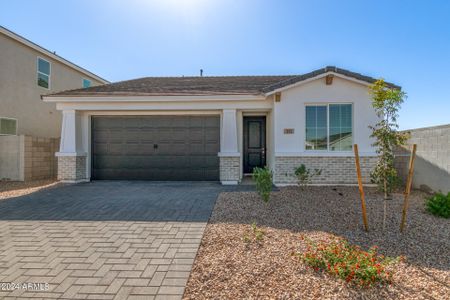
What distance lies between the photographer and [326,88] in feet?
28.0

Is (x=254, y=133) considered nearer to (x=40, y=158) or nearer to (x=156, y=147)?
(x=156, y=147)

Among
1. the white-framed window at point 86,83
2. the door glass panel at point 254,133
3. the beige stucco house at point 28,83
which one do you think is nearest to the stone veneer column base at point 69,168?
the beige stucco house at point 28,83

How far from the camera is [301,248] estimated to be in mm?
3809

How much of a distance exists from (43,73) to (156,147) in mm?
9423

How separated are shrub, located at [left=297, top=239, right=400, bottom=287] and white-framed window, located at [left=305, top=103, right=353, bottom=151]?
5289 millimetres

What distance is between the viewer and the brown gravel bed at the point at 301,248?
111 inches

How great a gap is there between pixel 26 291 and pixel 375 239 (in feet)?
16.5

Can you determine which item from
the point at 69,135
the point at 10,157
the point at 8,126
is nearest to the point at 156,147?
the point at 69,135

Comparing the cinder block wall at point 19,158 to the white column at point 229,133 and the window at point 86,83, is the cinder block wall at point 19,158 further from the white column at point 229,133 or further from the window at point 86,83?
the window at point 86,83

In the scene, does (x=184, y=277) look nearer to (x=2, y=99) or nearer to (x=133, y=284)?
(x=133, y=284)

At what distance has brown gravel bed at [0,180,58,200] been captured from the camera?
25.5 ft

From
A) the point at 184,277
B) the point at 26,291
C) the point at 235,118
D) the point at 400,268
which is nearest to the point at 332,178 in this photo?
the point at 235,118

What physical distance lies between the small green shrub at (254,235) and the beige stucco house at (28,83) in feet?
44.1

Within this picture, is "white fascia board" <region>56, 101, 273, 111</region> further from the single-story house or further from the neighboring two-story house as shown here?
the neighboring two-story house
